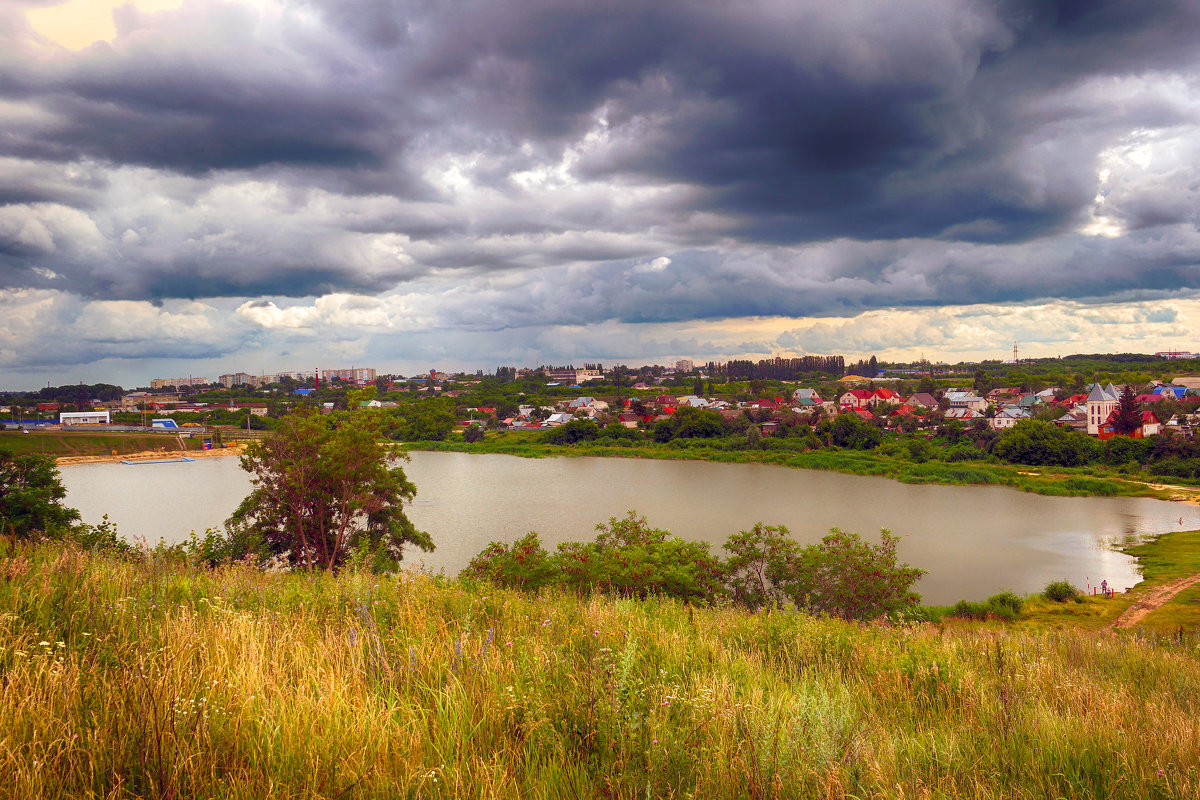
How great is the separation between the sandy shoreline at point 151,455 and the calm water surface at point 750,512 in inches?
383

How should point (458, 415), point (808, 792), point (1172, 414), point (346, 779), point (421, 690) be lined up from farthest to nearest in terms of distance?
point (458, 415)
point (1172, 414)
point (421, 690)
point (808, 792)
point (346, 779)

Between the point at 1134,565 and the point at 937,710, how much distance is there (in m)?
26.9

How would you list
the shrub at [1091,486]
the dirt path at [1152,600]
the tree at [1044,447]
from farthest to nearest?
1. the tree at [1044,447]
2. the shrub at [1091,486]
3. the dirt path at [1152,600]

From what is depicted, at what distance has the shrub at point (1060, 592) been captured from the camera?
18938 millimetres

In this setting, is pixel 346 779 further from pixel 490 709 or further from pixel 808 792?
pixel 808 792

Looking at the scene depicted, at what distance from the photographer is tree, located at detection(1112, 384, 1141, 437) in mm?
48469

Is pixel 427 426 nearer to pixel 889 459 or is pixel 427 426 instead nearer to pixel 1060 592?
pixel 889 459

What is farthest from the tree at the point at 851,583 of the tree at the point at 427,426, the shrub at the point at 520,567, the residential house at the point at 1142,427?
the tree at the point at 427,426

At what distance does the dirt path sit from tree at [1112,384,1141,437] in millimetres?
35462

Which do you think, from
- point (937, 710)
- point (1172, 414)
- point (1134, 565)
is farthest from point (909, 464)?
point (937, 710)

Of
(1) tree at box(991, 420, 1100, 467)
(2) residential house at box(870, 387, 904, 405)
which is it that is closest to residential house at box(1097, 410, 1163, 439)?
(1) tree at box(991, 420, 1100, 467)

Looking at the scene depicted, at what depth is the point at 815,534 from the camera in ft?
80.5

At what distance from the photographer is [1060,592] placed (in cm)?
1898

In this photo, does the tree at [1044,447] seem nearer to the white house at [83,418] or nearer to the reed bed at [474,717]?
the reed bed at [474,717]
